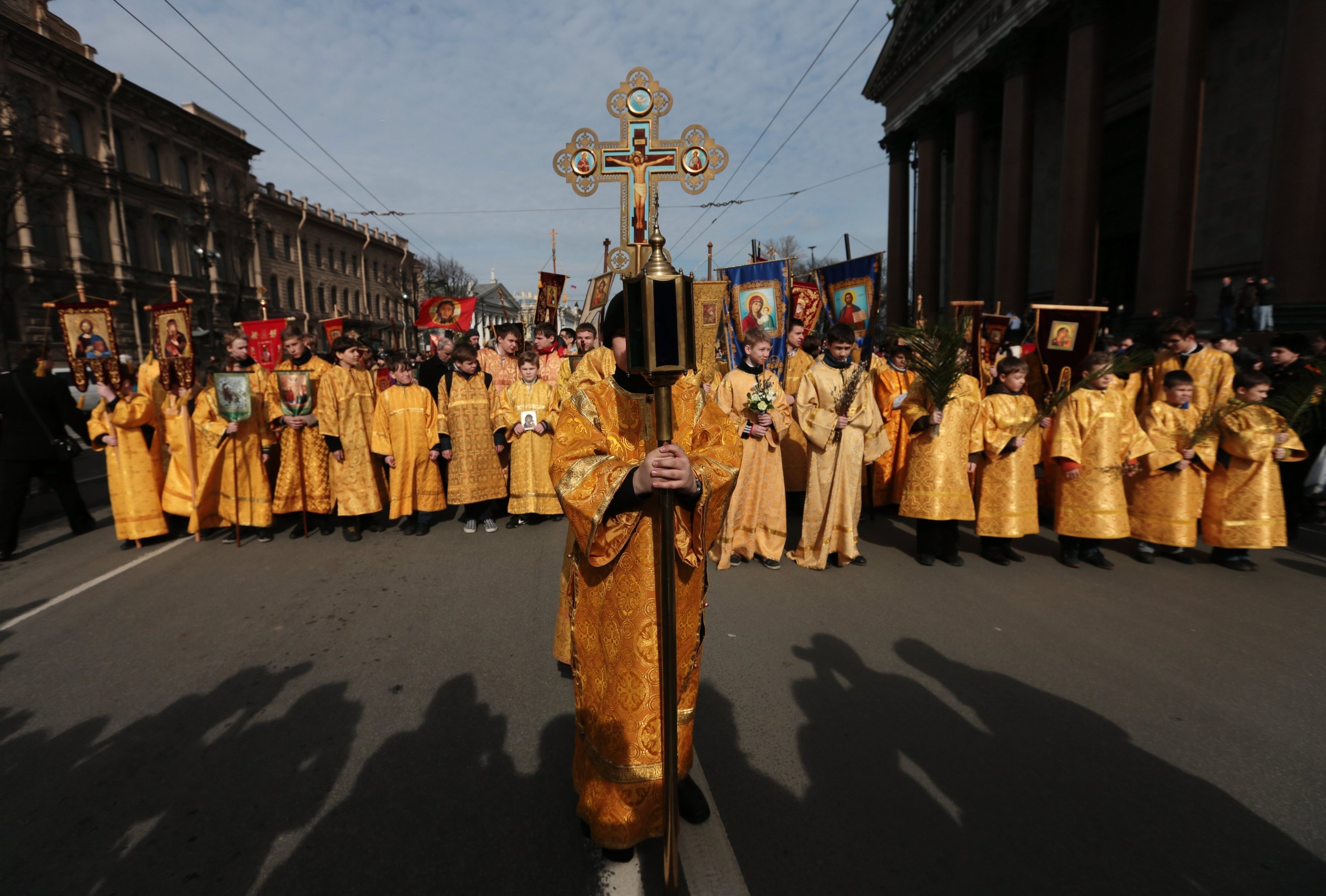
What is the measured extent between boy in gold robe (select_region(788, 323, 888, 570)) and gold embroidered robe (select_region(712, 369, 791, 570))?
0.22 metres

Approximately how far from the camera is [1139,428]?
5598 millimetres

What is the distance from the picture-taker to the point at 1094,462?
17.9ft

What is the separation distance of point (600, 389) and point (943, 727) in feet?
7.32

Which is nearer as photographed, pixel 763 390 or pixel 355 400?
pixel 763 390

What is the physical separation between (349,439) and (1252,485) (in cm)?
800

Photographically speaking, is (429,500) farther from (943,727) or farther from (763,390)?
(943,727)

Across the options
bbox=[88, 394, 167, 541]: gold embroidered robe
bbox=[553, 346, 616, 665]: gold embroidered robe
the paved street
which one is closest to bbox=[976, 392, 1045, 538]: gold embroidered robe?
the paved street

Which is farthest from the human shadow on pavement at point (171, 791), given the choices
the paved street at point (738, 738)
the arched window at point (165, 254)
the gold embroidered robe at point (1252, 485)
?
the arched window at point (165, 254)

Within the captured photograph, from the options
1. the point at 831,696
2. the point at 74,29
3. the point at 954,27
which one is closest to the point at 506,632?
the point at 831,696

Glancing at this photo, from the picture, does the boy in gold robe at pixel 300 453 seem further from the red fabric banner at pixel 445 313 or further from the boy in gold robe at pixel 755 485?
the boy in gold robe at pixel 755 485

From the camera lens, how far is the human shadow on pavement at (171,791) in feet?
7.36

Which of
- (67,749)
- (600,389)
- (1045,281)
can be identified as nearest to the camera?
(600,389)

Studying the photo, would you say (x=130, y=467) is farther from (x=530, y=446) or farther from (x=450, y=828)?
(x=450, y=828)

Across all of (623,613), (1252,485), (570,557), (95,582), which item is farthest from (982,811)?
(95,582)
